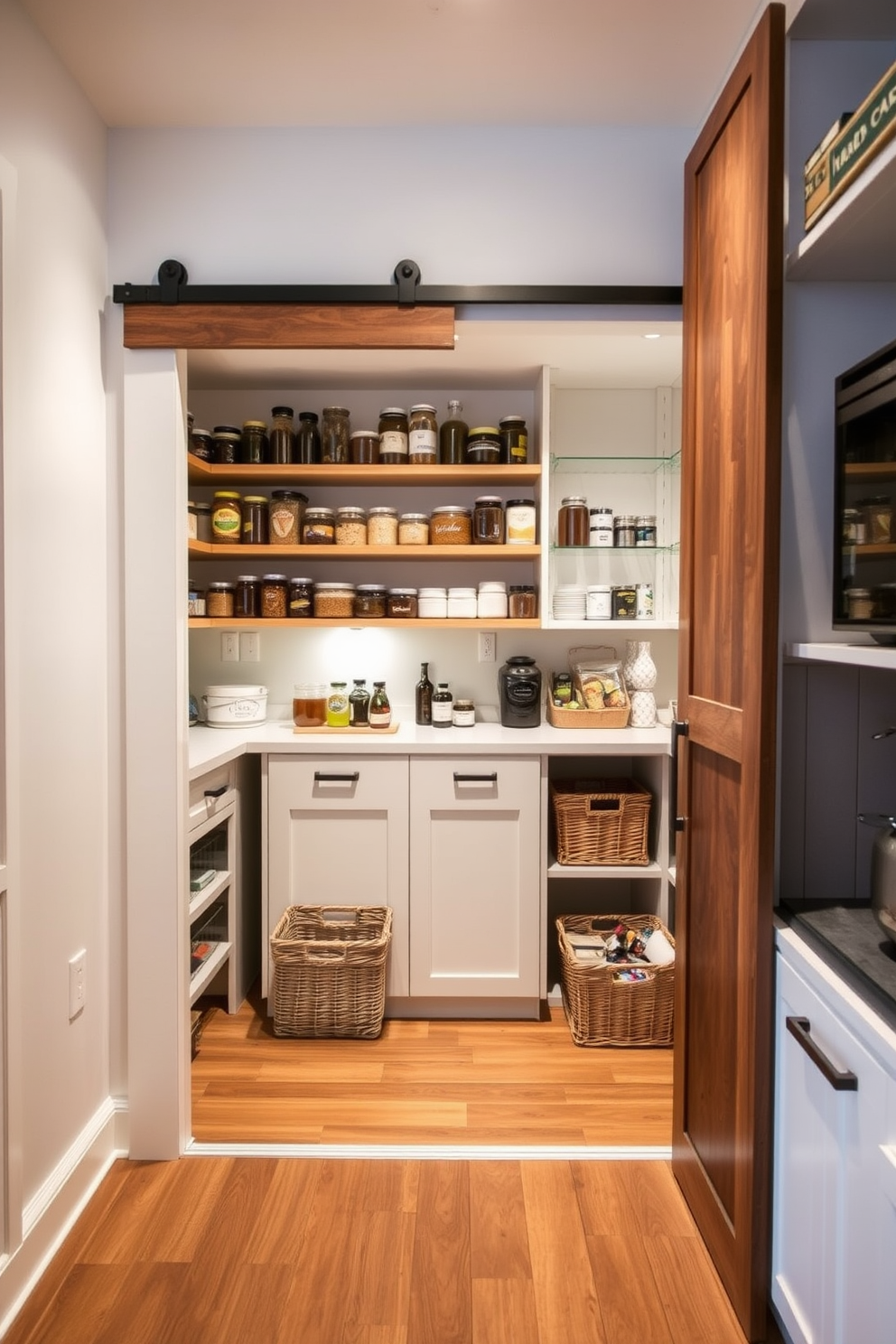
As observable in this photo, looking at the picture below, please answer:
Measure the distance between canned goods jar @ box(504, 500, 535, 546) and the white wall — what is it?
1.34 m

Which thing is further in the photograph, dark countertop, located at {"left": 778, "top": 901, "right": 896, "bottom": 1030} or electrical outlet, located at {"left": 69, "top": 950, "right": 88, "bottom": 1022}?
electrical outlet, located at {"left": 69, "top": 950, "right": 88, "bottom": 1022}

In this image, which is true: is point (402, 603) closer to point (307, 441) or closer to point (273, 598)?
point (273, 598)

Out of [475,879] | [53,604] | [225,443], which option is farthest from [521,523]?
[53,604]

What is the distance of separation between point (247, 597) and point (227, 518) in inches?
11.1

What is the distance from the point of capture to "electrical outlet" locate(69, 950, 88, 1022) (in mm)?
1771

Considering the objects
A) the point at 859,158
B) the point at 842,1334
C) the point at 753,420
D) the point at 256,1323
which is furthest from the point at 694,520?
the point at 256,1323

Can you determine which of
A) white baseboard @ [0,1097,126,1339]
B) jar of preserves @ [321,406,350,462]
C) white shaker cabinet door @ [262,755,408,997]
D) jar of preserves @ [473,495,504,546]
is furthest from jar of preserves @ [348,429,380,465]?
white baseboard @ [0,1097,126,1339]

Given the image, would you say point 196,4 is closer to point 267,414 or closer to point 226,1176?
point 267,414

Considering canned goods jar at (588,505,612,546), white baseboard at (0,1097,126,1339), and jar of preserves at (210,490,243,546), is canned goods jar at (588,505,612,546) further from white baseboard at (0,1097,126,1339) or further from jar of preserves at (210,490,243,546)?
white baseboard at (0,1097,126,1339)

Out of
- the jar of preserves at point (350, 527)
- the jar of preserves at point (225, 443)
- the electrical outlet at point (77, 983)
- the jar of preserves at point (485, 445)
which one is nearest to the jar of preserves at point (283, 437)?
the jar of preserves at point (225, 443)

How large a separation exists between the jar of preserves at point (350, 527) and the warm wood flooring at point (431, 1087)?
1637mm

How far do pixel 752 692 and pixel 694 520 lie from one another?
0.54 metres

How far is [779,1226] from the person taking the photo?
134 centimetres

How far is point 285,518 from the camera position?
9.11 feet
